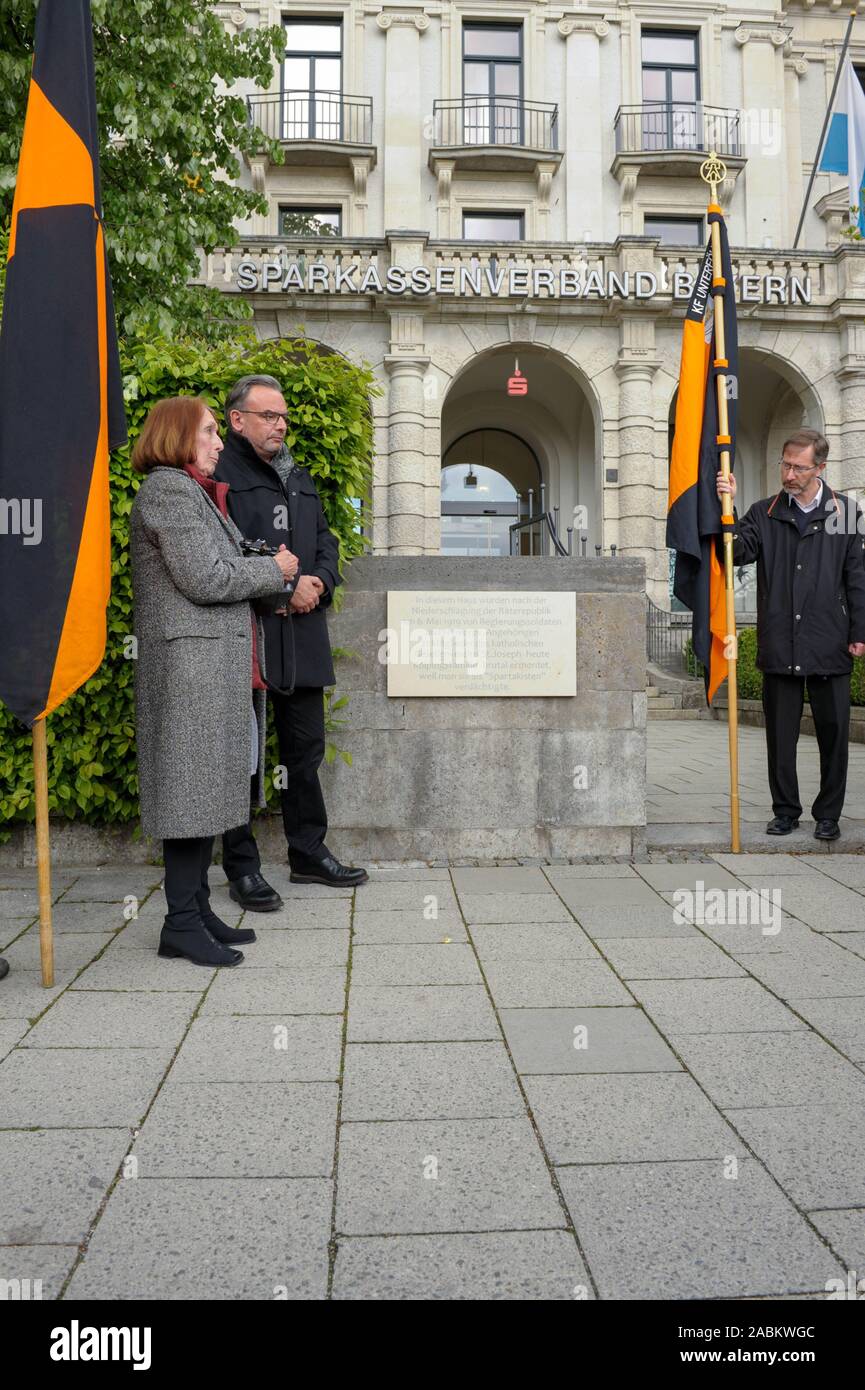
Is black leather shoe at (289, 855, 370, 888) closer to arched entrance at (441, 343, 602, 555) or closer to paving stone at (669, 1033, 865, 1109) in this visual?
paving stone at (669, 1033, 865, 1109)

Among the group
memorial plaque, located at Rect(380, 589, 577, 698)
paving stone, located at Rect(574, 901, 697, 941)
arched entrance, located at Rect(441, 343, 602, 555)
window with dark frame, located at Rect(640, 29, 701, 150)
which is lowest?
paving stone, located at Rect(574, 901, 697, 941)

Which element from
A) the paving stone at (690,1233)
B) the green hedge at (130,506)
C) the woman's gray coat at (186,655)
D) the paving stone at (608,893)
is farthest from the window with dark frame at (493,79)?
the paving stone at (690,1233)

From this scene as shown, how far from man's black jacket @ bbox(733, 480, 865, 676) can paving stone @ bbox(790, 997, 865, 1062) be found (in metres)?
2.84

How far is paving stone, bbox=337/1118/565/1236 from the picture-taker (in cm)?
192

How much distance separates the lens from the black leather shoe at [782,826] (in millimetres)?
5680

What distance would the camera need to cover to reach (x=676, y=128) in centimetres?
2105

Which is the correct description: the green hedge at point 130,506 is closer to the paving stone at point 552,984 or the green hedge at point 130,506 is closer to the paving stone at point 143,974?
the paving stone at point 143,974

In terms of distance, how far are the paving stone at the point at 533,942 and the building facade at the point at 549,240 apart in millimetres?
13977

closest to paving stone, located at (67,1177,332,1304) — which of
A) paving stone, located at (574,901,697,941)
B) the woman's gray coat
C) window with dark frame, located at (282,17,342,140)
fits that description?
the woman's gray coat

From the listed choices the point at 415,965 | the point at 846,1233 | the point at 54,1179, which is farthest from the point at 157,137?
the point at 846,1233

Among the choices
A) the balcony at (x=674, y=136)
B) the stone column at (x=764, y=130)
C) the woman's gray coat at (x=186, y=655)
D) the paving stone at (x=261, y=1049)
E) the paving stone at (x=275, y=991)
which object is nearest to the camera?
the paving stone at (x=261, y=1049)

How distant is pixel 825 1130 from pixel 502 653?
3.26 meters
